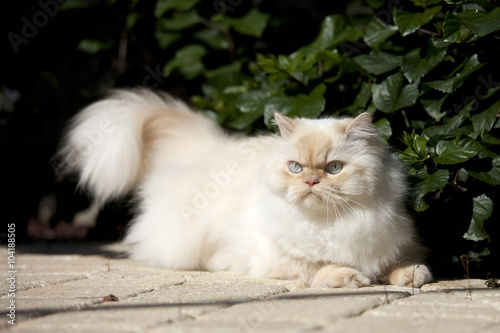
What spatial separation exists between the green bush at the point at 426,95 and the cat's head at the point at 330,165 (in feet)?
1.12

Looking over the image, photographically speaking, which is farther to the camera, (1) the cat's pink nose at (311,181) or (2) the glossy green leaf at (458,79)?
(2) the glossy green leaf at (458,79)

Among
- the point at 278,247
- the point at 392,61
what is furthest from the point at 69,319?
the point at 392,61

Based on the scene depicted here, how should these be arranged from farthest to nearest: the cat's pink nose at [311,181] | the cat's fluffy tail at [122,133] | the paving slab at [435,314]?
1. the cat's fluffy tail at [122,133]
2. the cat's pink nose at [311,181]
3. the paving slab at [435,314]

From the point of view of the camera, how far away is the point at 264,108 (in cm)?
360

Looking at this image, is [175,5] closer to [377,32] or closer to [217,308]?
[377,32]

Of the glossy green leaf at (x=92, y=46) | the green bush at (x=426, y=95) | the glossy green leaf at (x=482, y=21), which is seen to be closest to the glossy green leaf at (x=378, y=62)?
the green bush at (x=426, y=95)

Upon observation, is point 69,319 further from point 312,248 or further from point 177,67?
point 177,67

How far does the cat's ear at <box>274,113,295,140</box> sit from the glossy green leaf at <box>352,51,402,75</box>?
815 millimetres

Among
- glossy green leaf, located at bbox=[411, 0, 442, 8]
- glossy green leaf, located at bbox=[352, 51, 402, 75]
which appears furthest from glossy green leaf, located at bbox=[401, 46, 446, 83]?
glossy green leaf, located at bbox=[411, 0, 442, 8]

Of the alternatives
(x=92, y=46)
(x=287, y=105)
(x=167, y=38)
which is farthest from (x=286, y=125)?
(x=92, y=46)

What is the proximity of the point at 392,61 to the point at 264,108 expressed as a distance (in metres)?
0.87

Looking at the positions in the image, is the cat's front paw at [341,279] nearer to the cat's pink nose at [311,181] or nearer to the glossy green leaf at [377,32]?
the cat's pink nose at [311,181]

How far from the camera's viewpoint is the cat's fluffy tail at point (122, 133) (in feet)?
12.2

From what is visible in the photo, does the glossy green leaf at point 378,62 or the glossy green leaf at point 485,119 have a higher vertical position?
the glossy green leaf at point 378,62
